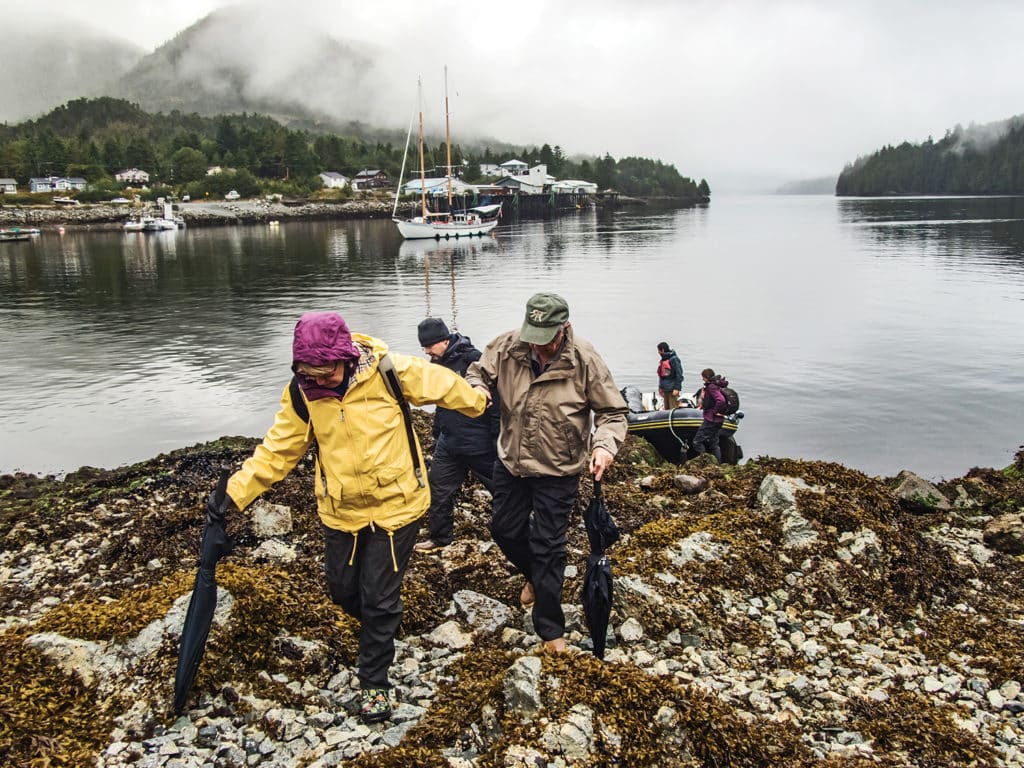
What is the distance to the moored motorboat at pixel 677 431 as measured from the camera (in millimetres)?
13750

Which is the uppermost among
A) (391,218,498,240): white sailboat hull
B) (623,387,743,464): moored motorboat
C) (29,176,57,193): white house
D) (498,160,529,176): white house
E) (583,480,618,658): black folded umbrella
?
(498,160,529,176): white house

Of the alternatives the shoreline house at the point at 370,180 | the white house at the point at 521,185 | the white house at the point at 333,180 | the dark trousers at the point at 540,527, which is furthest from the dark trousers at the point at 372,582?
the shoreline house at the point at 370,180

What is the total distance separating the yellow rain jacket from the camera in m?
4.22

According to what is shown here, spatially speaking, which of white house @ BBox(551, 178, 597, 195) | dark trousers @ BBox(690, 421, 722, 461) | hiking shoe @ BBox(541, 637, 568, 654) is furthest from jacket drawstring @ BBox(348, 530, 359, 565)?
white house @ BBox(551, 178, 597, 195)

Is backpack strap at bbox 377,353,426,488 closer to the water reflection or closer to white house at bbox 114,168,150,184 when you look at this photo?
the water reflection

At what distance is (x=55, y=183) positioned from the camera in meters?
141

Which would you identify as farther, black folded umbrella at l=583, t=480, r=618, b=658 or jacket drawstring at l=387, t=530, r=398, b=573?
black folded umbrella at l=583, t=480, r=618, b=658

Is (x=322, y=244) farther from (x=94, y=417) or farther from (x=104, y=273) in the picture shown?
(x=94, y=417)

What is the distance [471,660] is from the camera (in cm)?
500

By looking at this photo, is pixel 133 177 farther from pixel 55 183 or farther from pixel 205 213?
pixel 205 213

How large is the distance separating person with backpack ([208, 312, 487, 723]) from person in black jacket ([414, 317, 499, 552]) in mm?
2305

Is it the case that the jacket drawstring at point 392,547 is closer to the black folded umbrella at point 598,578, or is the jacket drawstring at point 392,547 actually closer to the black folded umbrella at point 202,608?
the black folded umbrella at point 202,608

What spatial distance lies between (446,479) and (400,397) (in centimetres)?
300

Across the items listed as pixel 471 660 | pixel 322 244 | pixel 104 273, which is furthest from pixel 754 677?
pixel 322 244
